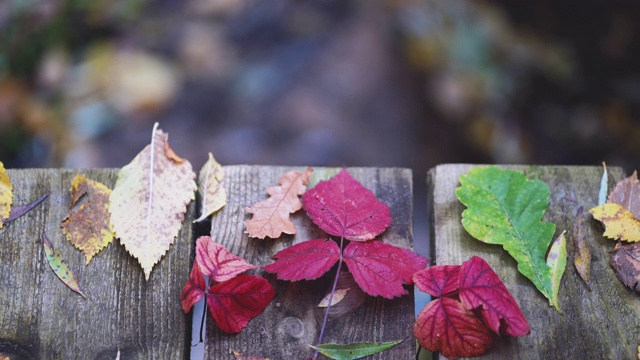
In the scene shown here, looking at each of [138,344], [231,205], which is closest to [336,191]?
[231,205]

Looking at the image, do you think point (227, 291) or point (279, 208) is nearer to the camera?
point (227, 291)

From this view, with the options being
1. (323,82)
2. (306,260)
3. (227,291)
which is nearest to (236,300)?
(227,291)

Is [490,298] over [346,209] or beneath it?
beneath

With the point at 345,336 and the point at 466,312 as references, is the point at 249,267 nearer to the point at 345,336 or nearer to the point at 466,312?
the point at 345,336

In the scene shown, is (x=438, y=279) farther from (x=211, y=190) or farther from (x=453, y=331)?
(x=211, y=190)

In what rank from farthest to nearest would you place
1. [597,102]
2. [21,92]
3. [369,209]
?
[597,102]
[21,92]
[369,209]

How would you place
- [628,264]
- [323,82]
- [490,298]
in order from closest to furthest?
[490,298] → [628,264] → [323,82]

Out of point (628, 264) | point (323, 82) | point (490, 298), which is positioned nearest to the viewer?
point (490, 298)
